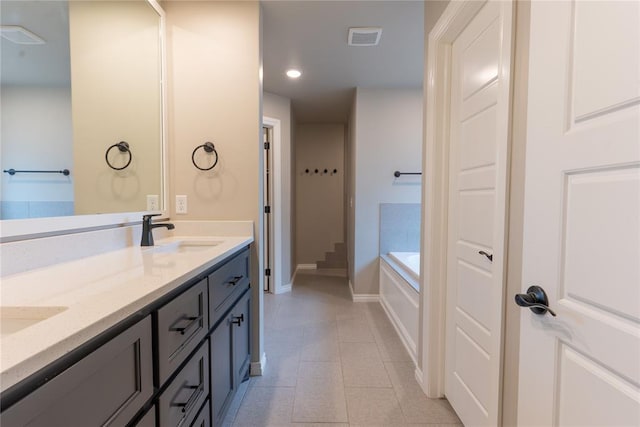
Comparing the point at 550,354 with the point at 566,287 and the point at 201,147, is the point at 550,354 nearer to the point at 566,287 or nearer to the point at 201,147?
the point at 566,287

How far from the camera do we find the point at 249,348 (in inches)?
75.4

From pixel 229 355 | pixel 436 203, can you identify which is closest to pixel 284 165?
pixel 436 203

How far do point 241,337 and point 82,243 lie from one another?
94cm

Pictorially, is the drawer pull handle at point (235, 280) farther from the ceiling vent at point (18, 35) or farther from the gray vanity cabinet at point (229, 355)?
the ceiling vent at point (18, 35)

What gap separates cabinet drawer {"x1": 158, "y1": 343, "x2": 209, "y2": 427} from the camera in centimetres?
88

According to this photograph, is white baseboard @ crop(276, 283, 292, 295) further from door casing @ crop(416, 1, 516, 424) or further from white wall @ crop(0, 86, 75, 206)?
white wall @ crop(0, 86, 75, 206)

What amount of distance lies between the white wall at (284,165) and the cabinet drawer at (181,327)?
2.56 metres

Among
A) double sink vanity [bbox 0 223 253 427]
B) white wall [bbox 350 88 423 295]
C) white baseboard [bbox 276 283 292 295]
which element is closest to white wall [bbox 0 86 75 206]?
double sink vanity [bbox 0 223 253 427]

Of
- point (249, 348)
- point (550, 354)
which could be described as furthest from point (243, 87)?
point (550, 354)

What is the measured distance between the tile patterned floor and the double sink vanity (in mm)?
370

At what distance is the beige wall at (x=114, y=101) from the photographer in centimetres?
130

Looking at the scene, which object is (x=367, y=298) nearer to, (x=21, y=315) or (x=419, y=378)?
(x=419, y=378)

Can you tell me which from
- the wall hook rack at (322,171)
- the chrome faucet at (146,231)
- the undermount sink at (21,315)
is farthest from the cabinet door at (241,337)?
the wall hook rack at (322,171)

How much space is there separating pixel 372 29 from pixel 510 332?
219 centimetres
